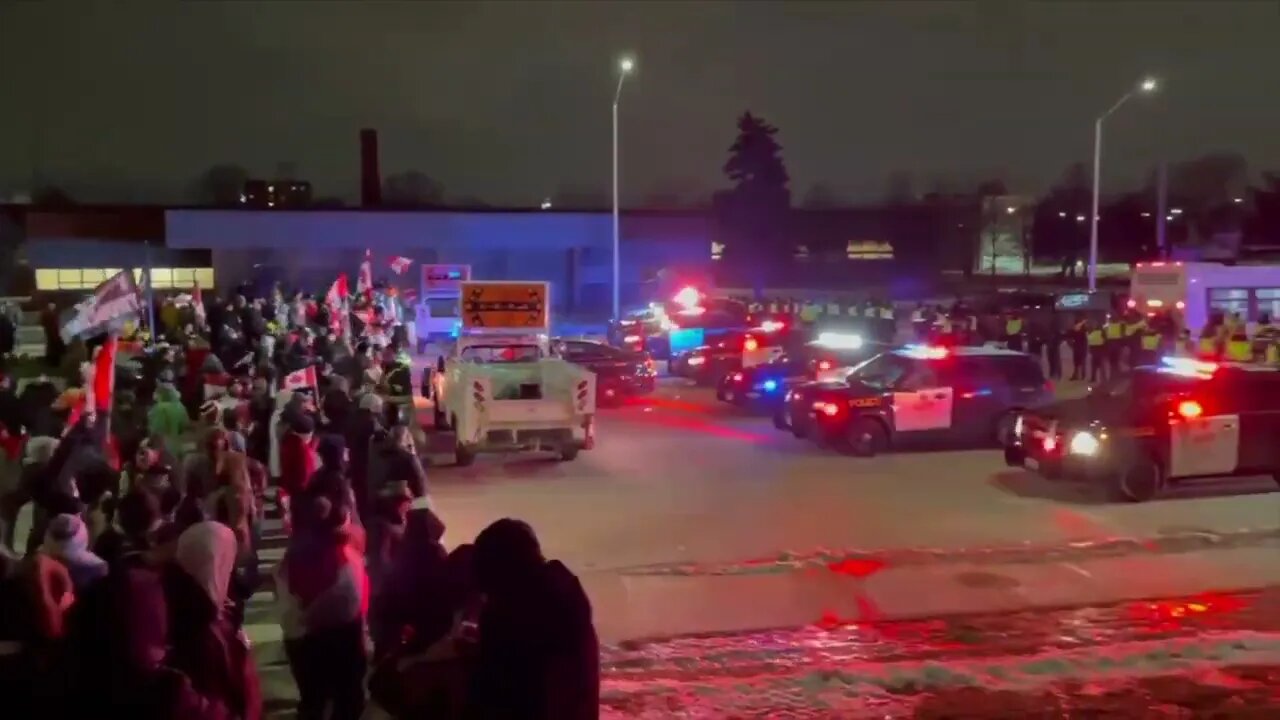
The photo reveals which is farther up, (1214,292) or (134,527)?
(1214,292)

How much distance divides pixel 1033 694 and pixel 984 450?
10.7 metres

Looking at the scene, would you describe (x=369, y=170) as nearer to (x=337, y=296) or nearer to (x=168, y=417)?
(x=337, y=296)

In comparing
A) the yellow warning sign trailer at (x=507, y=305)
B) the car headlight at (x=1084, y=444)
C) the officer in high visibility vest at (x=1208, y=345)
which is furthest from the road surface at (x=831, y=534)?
the officer in high visibility vest at (x=1208, y=345)

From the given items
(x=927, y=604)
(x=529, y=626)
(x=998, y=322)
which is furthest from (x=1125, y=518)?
(x=998, y=322)

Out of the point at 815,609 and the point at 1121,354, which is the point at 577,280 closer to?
the point at 1121,354

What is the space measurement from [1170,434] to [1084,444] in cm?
96

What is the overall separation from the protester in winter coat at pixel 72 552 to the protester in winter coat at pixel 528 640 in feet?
9.49

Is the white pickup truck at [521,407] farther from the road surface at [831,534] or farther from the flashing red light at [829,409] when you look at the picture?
the flashing red light at [829,409]

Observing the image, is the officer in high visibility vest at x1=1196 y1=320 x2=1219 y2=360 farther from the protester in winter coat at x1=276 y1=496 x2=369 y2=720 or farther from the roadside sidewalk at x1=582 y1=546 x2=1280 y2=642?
the protester in winter coat at x1=276 y1=496 x2=369 y2=720

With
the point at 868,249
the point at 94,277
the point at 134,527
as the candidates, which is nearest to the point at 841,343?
the point at 134,527

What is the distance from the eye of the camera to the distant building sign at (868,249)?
90375 mm

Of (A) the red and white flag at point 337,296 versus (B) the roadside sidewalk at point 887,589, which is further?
(A) the red and white flag at point 337,296

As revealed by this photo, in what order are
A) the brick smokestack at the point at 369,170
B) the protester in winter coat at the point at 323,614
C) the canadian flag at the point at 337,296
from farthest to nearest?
1. the brick smokestack at the point at 369,170
2. the canadian flag at the point at 337,296
3. the protester in winter coat at the point at 323,614

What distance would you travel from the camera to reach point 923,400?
17.7m
